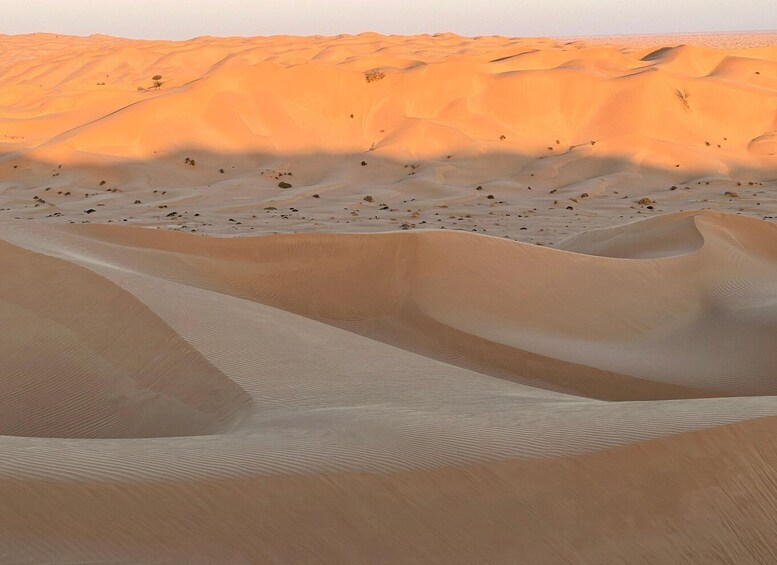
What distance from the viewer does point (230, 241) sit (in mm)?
9312

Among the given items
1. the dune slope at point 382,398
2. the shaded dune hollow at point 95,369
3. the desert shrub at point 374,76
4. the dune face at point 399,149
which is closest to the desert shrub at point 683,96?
the dune face at point 399,149

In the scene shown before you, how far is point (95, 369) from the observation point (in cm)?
531

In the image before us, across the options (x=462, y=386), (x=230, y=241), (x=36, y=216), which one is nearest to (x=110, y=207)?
(x=36, y=216)

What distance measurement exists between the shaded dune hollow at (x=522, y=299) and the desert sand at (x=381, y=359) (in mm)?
31

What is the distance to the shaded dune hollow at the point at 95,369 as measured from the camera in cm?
457

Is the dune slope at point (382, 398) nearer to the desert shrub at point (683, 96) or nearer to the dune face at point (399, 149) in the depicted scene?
the dune face at point (399, 149)

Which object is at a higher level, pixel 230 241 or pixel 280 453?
pixel 280 453

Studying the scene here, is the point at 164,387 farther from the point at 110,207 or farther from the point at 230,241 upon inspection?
the point at 110,207

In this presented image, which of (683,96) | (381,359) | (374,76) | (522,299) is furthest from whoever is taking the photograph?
(374,76)

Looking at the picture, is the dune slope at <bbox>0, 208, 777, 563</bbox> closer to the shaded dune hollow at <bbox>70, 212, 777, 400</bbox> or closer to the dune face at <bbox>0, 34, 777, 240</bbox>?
the shaded dune hollow at <bbox>70, 212, 777, 400</bbox>

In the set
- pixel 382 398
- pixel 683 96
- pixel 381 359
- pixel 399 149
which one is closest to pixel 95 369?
pixel 381 359

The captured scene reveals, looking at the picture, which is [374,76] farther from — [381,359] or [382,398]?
[382,398]

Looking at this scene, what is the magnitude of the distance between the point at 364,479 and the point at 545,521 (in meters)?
0.63

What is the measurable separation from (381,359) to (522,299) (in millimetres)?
3103
